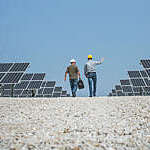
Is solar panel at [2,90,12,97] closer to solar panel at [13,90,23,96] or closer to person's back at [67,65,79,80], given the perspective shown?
solar panel at [13,90,23,96]

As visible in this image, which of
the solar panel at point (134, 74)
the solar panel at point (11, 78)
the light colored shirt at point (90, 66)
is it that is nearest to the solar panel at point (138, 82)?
the solar panel at point (134, 74)

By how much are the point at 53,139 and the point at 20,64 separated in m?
15.3

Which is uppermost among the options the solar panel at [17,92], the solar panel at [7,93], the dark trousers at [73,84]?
the solar panel at [17,92]

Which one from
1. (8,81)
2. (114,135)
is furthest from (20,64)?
(114,135)

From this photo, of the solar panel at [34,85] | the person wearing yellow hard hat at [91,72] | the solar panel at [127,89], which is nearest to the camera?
the person wearing yellow hard hat at [91,72]

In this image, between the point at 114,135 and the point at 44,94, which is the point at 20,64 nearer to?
the point at 44,94

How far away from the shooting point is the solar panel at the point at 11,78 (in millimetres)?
15181

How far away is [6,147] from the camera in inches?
121

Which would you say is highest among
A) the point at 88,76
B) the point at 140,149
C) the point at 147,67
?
the point at 147,67

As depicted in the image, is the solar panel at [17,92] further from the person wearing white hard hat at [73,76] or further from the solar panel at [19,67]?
the person wearing white hard hat at [73,76]

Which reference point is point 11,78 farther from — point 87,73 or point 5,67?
point 87,73

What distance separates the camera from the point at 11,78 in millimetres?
15680

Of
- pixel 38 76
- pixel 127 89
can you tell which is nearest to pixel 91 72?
pixel 38 76

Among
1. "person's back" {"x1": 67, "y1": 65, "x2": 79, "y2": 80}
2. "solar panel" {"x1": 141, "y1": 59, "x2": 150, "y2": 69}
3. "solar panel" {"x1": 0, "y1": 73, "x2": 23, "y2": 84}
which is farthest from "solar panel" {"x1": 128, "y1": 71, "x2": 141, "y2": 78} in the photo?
"person's back" {"x1": 67, "y1": 65, "x2": 79, "y2": 80}
